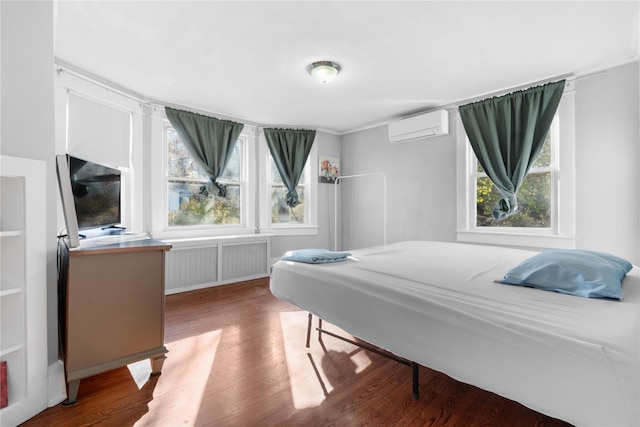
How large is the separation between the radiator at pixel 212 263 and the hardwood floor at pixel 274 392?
4.74 feet

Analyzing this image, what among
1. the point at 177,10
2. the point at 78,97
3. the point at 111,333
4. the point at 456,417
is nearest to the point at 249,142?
the point at 78,97

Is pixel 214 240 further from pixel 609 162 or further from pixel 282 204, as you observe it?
pixel 609 162

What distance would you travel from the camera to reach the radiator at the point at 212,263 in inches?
145

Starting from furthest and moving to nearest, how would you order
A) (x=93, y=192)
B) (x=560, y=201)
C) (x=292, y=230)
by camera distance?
(x=292, y=230)
(x=560, y=201)
(x=93, y=192)

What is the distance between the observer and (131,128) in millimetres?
3439

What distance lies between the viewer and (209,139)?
13.1 ft

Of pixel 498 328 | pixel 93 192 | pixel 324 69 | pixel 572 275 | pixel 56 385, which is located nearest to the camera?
pixel 498 328

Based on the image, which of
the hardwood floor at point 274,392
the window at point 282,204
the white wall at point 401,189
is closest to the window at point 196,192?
the window at point 282,204

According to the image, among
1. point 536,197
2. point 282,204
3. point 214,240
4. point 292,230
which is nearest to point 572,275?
point 536,197

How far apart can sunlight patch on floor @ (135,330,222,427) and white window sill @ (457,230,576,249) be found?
2.98 meters

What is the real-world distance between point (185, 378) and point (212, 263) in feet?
7.44

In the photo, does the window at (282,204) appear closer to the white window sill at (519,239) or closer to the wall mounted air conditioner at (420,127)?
the wall mounted air conditioner at (420,127)

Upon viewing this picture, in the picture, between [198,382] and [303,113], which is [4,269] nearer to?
[198,382]

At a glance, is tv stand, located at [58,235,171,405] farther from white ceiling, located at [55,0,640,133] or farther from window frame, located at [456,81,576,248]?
window frame, located at [456,81,576,248]
